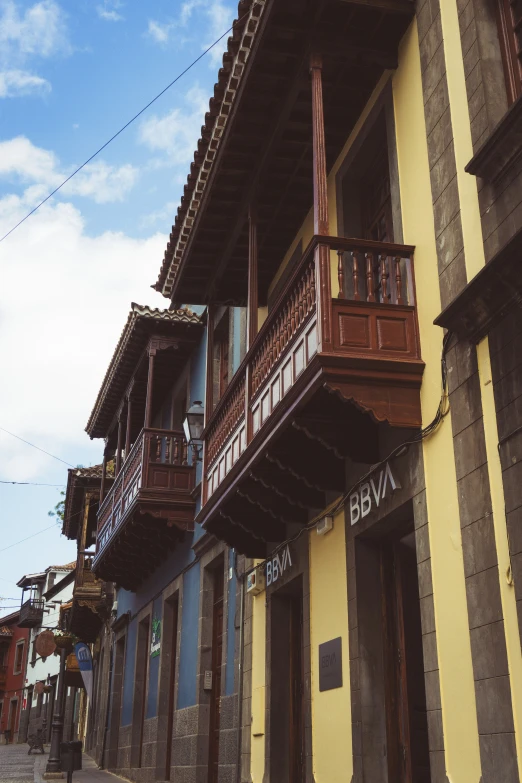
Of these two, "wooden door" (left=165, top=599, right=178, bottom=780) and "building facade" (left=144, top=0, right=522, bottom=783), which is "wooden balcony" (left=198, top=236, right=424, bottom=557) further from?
"wooden door" (left=165, top=599, right=178, bottom=780)

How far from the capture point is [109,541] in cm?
1742

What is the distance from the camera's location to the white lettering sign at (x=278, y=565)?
980 centimetres

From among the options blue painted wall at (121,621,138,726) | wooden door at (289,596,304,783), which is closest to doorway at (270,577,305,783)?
wooden door at (289,596,304,783)

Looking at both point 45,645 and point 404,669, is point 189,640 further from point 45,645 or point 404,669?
point 45,645

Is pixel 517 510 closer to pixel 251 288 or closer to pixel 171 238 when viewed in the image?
pixel 251 288

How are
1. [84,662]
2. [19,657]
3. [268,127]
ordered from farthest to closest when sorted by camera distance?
[19,657]
[84,662]
[268,127]

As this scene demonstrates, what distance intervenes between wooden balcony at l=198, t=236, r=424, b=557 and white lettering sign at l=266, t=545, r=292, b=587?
0.48 meters

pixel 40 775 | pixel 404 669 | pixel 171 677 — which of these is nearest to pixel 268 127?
pixel 404 669

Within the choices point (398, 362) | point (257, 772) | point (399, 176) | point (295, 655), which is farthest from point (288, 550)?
point (399, 176)

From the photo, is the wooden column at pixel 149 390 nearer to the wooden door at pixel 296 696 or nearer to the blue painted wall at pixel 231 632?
the blue painted wall at pixel 231 632

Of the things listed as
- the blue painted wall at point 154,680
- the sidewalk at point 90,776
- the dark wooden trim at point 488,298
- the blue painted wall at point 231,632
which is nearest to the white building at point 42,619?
the sidewalk at point 90,776

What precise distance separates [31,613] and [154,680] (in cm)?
3659

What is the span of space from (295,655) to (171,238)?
5465 millimetres

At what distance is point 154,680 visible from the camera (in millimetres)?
16203
